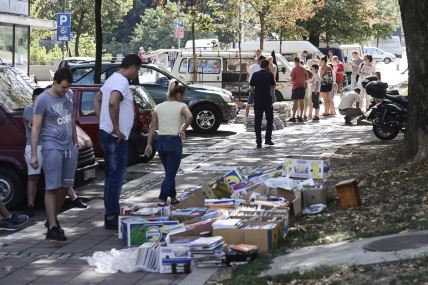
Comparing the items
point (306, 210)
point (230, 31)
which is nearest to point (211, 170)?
point (306, 210)

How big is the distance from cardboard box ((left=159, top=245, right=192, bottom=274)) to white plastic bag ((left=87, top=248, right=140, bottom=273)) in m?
0.28

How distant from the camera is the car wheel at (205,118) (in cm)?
2214

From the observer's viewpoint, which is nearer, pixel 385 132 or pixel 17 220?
pixel 17 220

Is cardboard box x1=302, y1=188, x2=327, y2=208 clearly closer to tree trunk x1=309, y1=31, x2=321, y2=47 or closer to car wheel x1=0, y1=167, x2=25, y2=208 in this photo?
car wheel x1=0, y1=167, x2=25, y2=208

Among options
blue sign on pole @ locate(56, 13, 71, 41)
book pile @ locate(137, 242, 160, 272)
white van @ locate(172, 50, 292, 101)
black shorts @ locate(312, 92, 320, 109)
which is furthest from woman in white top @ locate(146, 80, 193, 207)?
blue sign on pole @ locate(56, 13, 71, 41)

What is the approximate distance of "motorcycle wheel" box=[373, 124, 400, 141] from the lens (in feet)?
62.2

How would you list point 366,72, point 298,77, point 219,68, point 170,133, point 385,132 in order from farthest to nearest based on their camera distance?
point 219,68 < point 366,72 < point 298,77 < point 385,132 < point 170,133

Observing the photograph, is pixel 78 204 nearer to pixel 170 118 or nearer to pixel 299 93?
pixel 170 118

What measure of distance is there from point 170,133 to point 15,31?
23.4 meters

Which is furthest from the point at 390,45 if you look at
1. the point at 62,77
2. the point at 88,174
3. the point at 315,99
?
the point at 62,77

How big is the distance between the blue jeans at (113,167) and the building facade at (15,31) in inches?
855

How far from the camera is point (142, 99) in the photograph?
1578 cm

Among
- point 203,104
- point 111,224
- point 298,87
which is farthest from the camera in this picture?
point 298,87

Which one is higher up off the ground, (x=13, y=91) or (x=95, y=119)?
(x=13, y=91)
